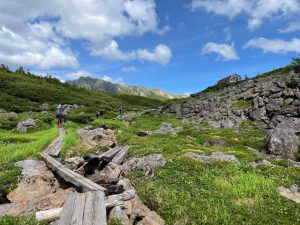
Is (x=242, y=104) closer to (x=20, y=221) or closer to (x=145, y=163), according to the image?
(x=145, y=163)

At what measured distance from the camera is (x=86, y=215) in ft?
46.7

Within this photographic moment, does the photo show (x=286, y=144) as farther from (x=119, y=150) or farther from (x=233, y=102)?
(x=233, y=102)

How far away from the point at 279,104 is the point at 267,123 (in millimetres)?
7664

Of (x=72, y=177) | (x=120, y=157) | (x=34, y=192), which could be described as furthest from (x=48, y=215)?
(x=120, y=157)

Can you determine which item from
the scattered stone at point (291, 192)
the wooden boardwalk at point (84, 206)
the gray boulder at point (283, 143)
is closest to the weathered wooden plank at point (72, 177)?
the wooden boardwalk at point (84, 206)

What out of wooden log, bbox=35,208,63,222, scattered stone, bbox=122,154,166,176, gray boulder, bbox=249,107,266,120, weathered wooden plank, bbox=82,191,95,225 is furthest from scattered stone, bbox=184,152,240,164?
gray boulder, bbox=249,107,266,120

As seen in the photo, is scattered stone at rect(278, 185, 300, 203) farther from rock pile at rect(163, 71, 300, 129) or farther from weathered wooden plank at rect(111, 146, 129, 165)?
rock pile at rect(163, 71, 300, 129)

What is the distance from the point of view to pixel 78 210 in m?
14.7

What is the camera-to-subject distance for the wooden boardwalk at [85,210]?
44.9ft

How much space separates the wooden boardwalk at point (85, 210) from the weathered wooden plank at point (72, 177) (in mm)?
1347

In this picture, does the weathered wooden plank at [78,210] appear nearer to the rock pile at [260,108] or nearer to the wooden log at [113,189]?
the wooden log at [113,189]

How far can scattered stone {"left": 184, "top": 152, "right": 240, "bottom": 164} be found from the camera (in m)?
26.5

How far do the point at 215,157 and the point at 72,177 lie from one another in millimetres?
12178

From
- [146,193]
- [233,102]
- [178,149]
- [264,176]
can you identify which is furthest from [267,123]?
[146,193]
